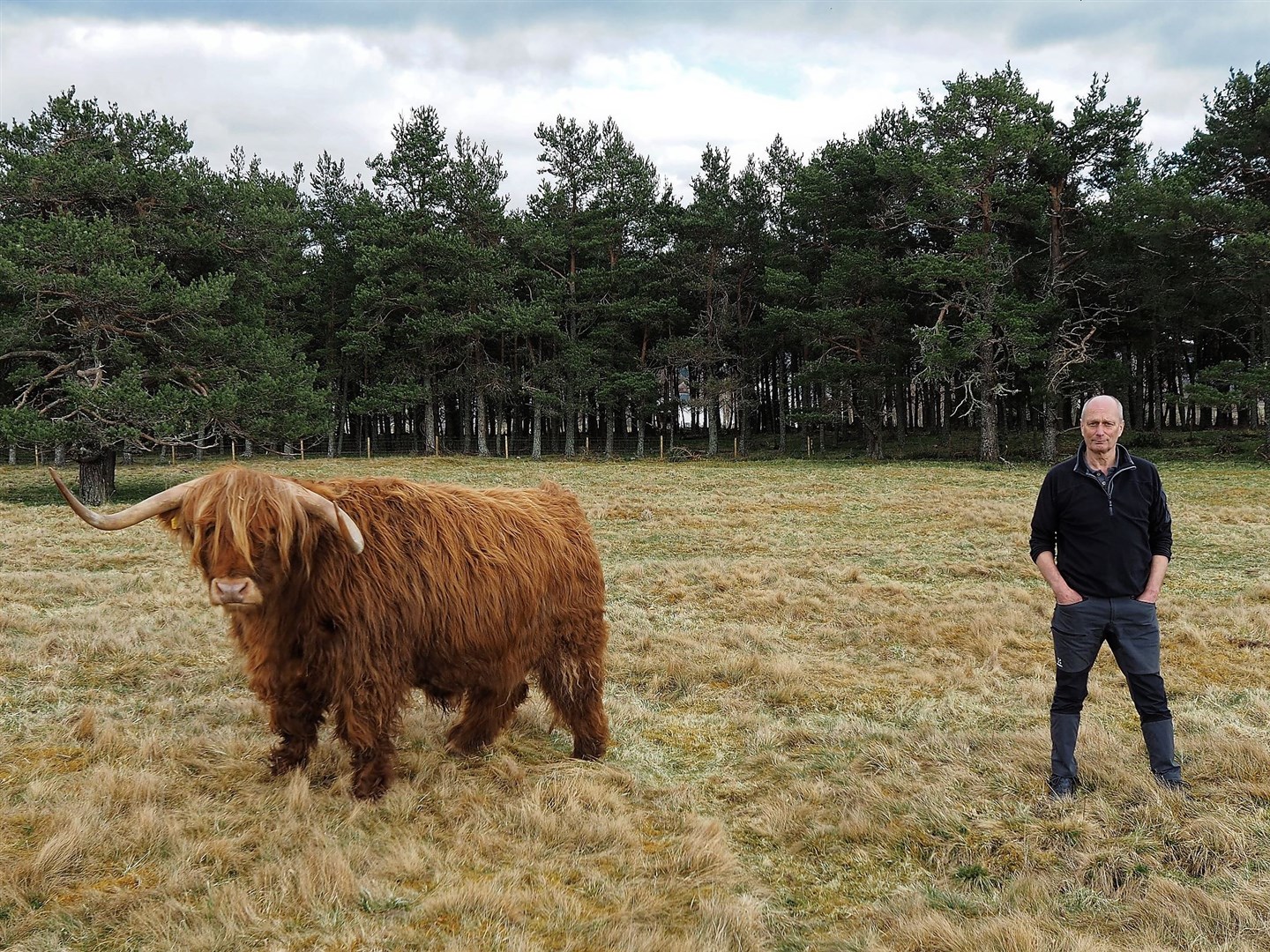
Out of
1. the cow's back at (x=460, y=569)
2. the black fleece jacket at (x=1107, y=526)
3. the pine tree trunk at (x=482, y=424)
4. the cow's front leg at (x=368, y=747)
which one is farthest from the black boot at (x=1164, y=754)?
the pine tree trunk at (x=482, y=424)

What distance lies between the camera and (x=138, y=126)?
797 inches

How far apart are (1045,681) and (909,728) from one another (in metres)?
1.83

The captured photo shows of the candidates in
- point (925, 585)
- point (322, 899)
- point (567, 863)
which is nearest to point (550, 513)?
point (567, 863)

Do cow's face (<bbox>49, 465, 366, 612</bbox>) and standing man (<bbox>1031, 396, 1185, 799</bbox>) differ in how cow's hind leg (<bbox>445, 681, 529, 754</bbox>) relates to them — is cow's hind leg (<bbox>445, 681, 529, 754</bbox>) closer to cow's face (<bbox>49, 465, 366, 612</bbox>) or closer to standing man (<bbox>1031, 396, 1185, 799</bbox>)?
cow's face (<bbox>49, 465, 366, 612</bbox>)

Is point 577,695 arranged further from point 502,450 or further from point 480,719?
point 502,450

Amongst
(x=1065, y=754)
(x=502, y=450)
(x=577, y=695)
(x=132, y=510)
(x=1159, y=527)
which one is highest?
(x=502, y=450)

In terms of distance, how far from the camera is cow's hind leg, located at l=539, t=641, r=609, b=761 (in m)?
4.85

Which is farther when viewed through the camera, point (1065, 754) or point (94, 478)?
point (94, 478)

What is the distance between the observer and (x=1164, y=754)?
4105 millimetres

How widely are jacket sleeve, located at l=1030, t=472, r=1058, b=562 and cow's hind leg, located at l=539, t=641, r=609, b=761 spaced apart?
282 centimetres

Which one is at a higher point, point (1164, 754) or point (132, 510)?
point (132, 510)

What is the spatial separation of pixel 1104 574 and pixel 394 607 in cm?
389

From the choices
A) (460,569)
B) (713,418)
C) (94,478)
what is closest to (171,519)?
(460,569)

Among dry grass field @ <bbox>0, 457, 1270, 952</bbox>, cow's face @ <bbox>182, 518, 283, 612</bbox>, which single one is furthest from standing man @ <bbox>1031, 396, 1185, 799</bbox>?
cow's face @ <bbox>182, 518, 283, 612</bbox>
